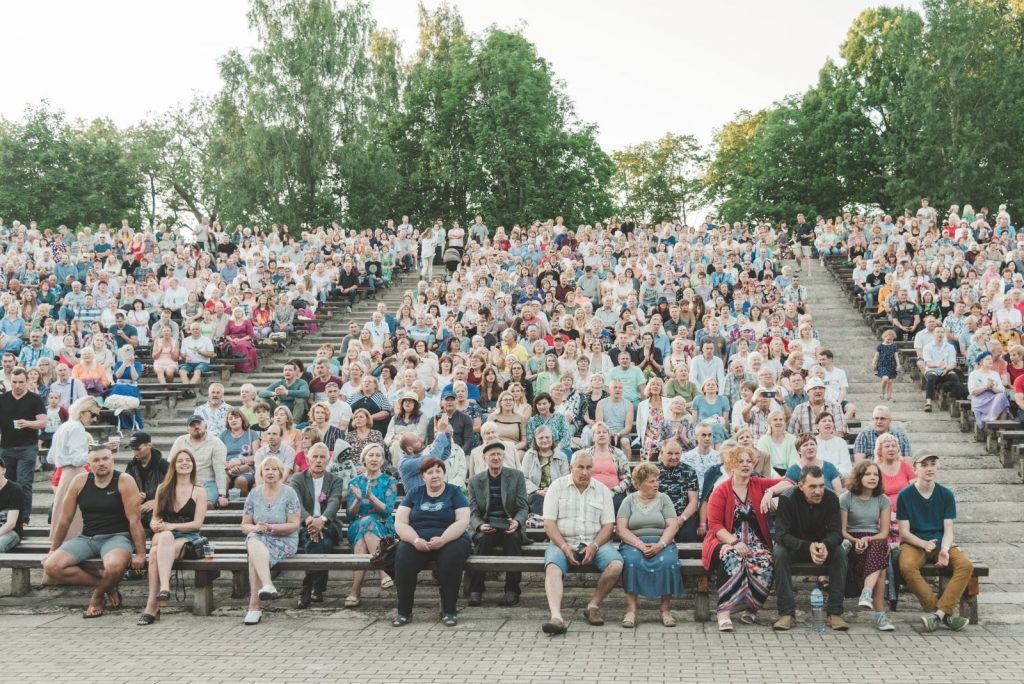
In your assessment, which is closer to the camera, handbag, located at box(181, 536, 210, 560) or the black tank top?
handbag, located at box(181, 536, 210, 560)

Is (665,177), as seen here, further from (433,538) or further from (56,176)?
(433,538)

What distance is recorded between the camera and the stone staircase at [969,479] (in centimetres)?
845

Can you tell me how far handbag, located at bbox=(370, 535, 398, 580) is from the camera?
809cm

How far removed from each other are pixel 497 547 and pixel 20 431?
5277 millimetres

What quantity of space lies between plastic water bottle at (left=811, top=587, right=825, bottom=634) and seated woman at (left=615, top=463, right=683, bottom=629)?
3.13ft

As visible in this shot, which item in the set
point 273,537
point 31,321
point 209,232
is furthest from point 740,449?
point 209,232

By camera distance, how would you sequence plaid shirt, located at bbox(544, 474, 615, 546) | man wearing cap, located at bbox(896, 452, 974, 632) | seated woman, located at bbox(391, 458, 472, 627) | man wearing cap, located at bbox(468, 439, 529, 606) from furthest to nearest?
1. man wearing cap, located at bbox(468, 439, 529, 606)
2. plaid shirt, located at bbox(544, 474, 615, 546)
3. seated woman, located at bbox(391, 458, 472, 627)
4. man wearing cap, located at bbox(896, 452, 974, 632)

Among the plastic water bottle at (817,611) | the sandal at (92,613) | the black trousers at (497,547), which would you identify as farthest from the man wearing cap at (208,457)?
the plastic water bottle at (817,611)

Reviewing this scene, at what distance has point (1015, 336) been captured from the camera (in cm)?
1406

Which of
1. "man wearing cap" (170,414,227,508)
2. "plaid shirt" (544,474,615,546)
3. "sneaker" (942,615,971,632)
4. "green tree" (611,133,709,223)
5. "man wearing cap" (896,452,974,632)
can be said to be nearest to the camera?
"sneaker" (942,615,971,632)

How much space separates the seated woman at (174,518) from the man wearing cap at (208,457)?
31.9 inches

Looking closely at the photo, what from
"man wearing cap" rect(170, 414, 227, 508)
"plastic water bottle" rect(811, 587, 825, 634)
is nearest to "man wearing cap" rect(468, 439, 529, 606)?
"plastic water bottle" rect(811, 587, 825, 634)

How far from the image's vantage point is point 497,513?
8.48 meters

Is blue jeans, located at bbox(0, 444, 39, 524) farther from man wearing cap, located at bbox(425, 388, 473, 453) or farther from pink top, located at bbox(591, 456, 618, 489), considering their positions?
pink top, located at bbox(591, 456, 618, 489)
